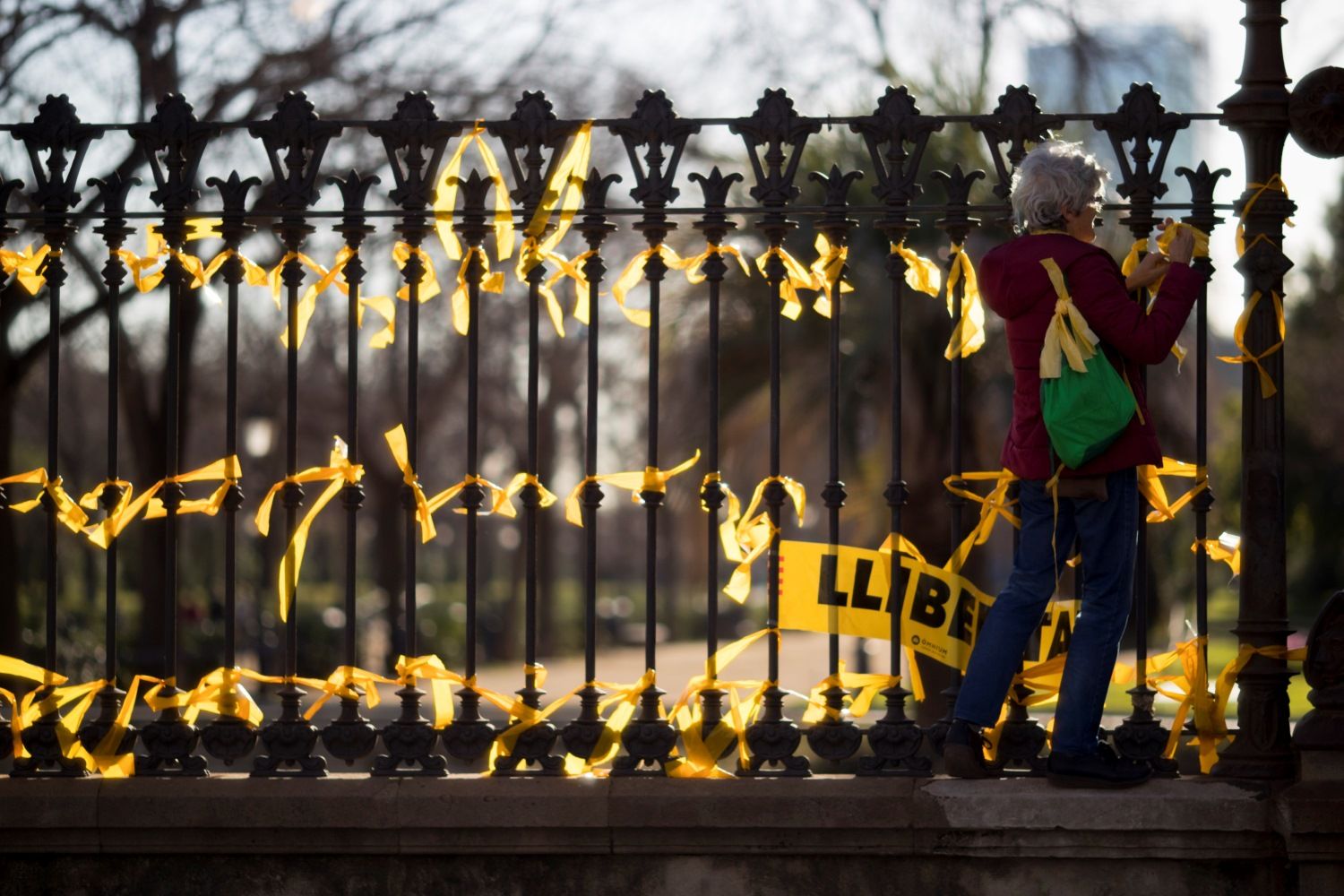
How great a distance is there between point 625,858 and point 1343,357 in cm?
3338

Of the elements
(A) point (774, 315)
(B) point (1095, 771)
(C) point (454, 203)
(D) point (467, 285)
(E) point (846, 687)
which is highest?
(C) point (454, 203)

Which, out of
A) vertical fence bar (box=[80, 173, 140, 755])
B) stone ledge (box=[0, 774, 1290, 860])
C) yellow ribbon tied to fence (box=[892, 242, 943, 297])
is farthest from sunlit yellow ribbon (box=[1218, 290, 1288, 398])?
vertical fence bar (box=[80, 173, 140, 755])

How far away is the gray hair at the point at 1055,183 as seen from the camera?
4172 millimetres

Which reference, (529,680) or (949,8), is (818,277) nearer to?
(529,680)

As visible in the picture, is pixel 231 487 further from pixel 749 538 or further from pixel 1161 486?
pixel 1161 486

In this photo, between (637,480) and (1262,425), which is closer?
(1262,425)

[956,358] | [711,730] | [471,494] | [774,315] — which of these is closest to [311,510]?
[471,494]

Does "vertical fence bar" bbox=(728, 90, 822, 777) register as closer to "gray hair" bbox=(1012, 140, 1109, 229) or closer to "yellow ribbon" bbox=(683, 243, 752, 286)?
"yellow ribbon" bbox=(683, 243, 752, 286)

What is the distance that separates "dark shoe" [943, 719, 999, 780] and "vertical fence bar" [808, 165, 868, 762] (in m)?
0.24

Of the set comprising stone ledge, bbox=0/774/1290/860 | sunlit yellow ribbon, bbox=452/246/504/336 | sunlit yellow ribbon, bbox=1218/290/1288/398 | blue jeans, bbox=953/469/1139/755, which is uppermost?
sunlit yellow ribbon, bbox=452/246/504/336

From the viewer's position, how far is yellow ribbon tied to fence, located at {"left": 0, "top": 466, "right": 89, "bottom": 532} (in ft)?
15.0

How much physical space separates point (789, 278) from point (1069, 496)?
99 cm

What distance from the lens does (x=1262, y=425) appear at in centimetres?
439

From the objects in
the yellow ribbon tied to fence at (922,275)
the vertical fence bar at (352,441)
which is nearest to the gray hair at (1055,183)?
the yellow ribbon tied to fence at (922,275)
